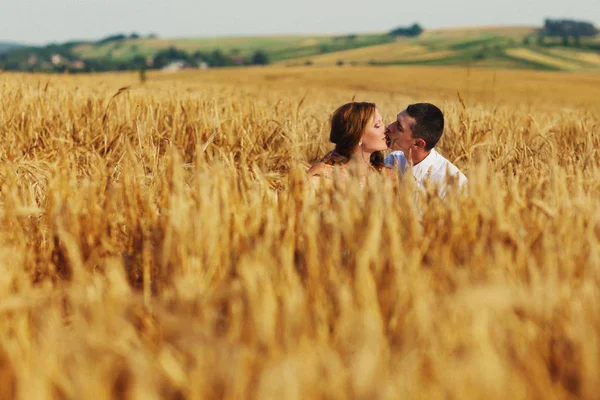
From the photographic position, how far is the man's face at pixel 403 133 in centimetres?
389

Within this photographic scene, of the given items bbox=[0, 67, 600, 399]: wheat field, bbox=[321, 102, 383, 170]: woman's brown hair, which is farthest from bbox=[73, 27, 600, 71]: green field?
bbox=[0, 67, 600, 399]: wheat field

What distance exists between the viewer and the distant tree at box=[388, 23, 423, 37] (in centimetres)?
10969

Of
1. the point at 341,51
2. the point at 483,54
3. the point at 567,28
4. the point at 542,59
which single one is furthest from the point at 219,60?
the point at 542,59

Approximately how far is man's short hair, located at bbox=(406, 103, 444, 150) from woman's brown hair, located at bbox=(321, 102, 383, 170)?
0.26 meters

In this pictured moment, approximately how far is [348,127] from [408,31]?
11170 centimetres

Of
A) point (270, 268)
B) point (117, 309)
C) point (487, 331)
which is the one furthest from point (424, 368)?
point (117, 309)

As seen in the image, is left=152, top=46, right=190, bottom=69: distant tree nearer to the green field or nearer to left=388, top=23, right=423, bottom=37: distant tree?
the green field

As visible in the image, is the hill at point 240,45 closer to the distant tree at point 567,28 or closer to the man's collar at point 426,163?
the distant tree at point 567,28

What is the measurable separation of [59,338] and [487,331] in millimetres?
810

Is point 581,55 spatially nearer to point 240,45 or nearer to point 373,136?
point 373,136

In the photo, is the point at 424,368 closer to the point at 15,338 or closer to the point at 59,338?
the point at 59,338

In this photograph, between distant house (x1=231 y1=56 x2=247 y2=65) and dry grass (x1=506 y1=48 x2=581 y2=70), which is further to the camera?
distant house (x1=231 y1=56 x2=247 y2=65)

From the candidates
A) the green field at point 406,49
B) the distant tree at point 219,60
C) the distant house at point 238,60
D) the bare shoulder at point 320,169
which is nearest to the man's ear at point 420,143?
the bare shoulder at point 320,169

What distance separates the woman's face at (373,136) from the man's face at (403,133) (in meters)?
0.07
